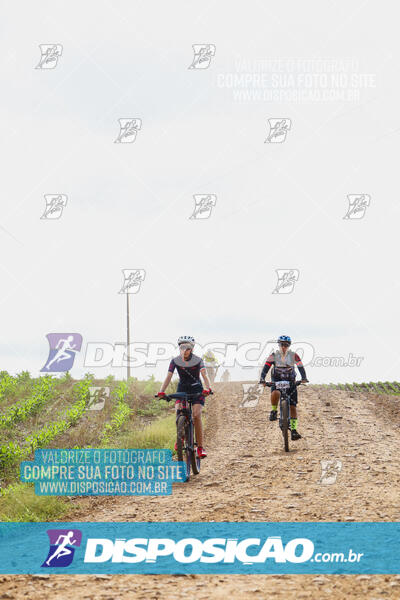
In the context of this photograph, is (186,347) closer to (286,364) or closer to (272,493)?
(272,493)

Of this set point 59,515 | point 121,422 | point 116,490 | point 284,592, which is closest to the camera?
point 284,592

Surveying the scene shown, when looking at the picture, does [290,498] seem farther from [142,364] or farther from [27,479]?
[142,364]

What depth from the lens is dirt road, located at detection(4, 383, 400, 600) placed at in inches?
245

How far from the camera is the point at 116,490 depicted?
42.7ft

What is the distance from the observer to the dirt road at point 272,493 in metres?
6.23

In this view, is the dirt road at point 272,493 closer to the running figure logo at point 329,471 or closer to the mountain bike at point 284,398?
the running figure logo at point 329,471

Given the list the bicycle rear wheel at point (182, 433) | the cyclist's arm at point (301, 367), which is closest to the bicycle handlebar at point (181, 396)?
the bicycle rear wheel at point (182, 433)

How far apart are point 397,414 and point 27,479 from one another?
12603 mm

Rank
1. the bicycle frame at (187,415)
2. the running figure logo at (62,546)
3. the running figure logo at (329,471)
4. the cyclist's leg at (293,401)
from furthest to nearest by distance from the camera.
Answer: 1. the cyclist's leg at (293,401)
2. the bicycle frame at (187,415)
3. the running figure logo at (329,471)
4. the running figure logo at (62,546)

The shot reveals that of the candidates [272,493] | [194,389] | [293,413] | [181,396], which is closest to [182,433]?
[181,396]

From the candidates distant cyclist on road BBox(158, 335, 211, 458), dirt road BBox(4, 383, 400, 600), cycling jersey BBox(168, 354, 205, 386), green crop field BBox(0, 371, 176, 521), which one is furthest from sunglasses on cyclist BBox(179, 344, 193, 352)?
green crop field BBox(0, 371, 176, 521)

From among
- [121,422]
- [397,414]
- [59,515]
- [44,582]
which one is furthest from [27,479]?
[397,414]

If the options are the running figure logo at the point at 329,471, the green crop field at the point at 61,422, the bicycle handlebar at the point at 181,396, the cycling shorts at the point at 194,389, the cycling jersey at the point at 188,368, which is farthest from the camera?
the green crop field at the point at 61,422

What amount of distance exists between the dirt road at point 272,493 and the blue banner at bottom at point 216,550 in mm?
335
